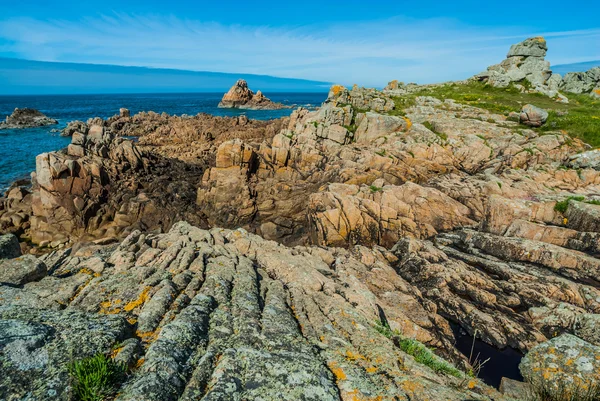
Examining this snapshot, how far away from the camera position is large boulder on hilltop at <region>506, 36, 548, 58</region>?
194 ft

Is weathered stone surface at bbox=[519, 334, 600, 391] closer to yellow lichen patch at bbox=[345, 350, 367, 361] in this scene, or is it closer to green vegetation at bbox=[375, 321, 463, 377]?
green vegetation at bbox=[375, 321, 463, 377]

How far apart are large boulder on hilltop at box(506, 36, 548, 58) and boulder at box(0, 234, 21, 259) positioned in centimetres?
8239

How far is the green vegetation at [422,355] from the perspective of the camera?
842 centimetres

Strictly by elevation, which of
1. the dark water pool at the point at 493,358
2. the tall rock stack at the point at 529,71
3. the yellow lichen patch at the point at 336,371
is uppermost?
the tall rock stack at the point at 529,71

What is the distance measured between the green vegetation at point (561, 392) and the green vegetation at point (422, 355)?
183 cm

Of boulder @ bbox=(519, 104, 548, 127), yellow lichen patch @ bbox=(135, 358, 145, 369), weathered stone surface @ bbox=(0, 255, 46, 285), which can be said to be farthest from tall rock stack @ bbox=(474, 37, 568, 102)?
weathered stone surface @ bbox=(0, 255, 46, 285)

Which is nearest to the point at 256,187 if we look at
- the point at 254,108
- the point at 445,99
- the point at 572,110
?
the point at 445,99

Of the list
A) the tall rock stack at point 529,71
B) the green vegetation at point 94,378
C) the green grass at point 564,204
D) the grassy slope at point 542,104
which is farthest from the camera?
the tall rock stack at point 529,71

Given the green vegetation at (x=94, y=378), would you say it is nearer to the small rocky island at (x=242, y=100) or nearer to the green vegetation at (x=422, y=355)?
the green vegetation at (x=422, y=355)

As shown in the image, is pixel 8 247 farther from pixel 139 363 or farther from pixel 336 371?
pixel 336 371

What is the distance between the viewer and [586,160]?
2909 cm

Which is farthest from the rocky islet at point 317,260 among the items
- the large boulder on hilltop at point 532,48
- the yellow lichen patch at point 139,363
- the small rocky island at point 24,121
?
the small rocky island at point 24,121

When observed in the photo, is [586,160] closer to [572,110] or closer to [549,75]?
[572,110]

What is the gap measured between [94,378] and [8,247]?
11140mm
